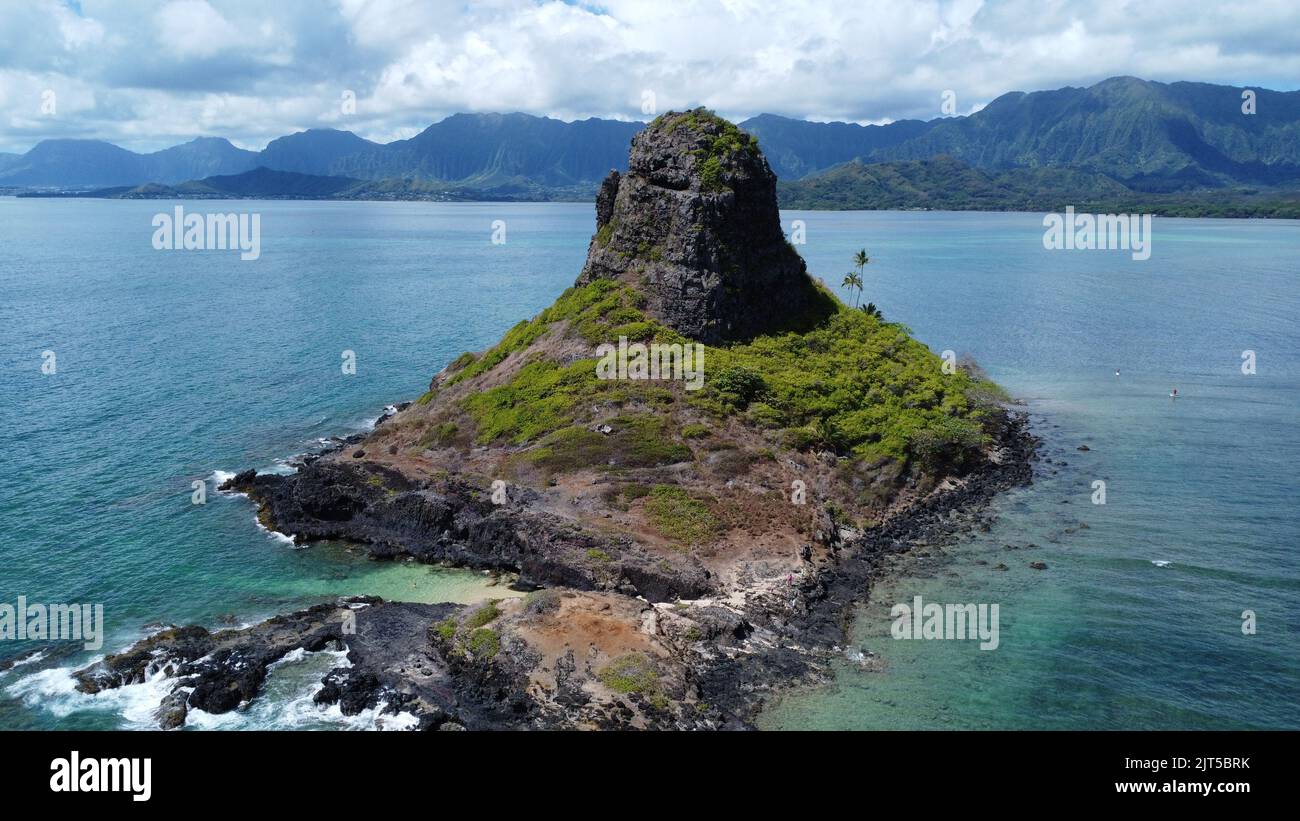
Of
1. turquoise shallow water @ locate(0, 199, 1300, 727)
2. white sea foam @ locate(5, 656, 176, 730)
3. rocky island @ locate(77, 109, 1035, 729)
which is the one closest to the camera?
white sea foam @ locate(5, 656, 176, 730)

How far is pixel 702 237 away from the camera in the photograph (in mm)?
75188

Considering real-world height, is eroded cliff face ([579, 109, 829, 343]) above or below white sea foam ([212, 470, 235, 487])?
above

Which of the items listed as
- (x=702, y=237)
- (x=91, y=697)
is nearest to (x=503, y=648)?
(x=91, y=697)

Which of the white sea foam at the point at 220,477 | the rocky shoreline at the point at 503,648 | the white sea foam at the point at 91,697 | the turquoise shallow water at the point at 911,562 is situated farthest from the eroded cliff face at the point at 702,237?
the white sea foam at the point at 91,697

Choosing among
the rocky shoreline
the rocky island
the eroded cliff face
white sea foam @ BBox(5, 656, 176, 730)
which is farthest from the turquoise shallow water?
the eroded cliff face

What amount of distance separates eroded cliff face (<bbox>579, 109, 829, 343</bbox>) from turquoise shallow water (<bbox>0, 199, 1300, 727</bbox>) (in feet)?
92.8

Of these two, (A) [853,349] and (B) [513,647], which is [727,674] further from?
(A) [853,349]

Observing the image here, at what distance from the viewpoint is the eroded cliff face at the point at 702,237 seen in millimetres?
75250

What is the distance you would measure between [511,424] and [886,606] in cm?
3309

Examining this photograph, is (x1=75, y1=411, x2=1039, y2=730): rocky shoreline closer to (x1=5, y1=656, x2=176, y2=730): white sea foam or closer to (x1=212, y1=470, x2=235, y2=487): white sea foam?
(x1=5, y1=656, x2=176, y2=730): white sea foam

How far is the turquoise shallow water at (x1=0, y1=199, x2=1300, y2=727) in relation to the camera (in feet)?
134

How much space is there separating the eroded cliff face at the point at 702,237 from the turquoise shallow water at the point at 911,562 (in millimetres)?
28297

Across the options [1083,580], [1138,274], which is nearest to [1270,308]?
[1138,274]

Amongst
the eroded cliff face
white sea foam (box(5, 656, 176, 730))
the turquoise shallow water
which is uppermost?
the eroded cliff face
